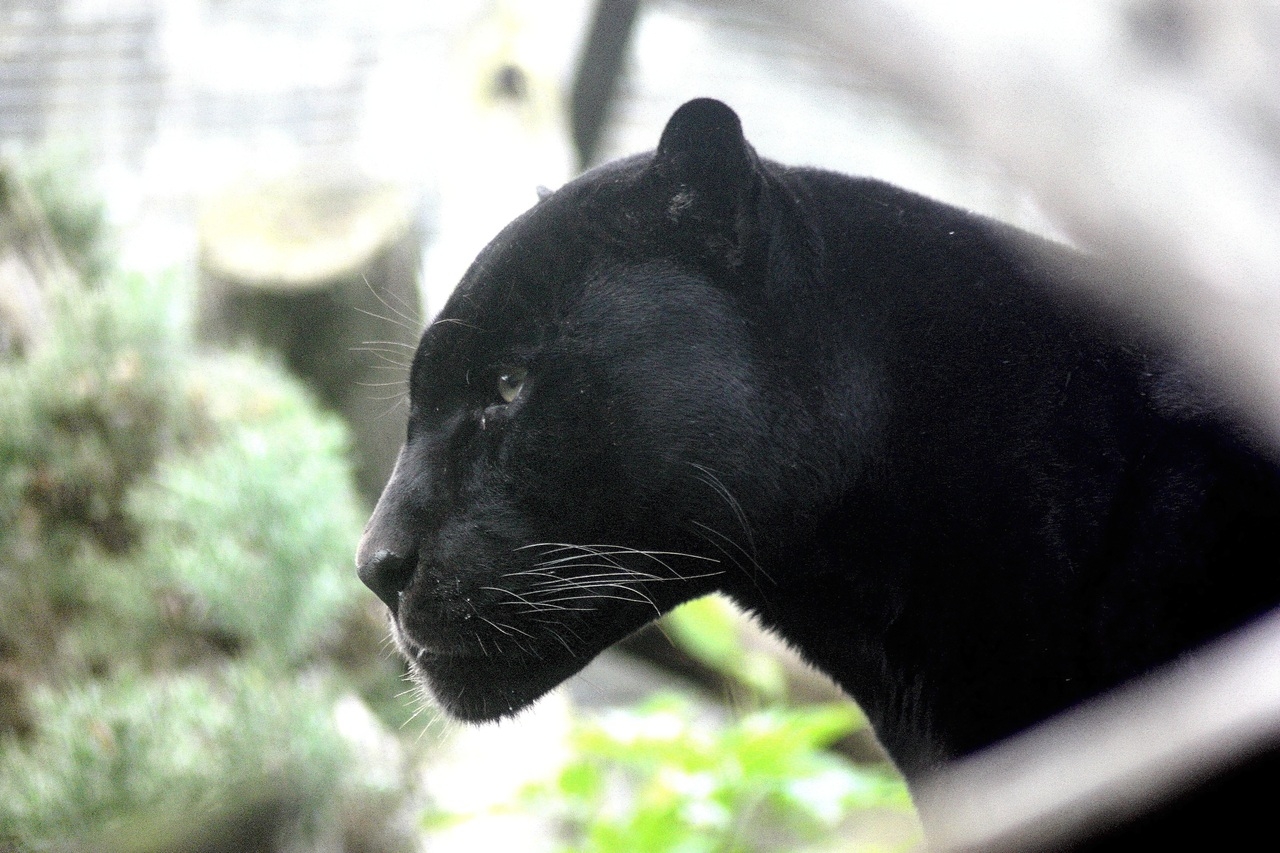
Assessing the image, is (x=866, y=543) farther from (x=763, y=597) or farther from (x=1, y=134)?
(x=1, y=134)

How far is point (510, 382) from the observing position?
135cm

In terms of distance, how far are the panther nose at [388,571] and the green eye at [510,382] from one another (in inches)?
8.1

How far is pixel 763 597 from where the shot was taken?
1374 millimetres

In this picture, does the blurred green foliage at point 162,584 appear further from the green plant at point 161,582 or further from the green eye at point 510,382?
the green eye at point 510,382

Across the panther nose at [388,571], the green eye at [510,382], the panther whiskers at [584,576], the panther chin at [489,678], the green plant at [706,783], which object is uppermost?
the green eye at [510,382]

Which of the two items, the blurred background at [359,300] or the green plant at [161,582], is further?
the green plant at [161,582]

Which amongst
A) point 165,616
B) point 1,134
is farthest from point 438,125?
point 165,616

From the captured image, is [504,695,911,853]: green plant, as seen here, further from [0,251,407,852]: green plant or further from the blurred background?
[0,251,407,852]: green plant

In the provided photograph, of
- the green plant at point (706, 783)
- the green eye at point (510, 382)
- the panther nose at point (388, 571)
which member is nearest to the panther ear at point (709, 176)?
the green eye at point (510, 382)

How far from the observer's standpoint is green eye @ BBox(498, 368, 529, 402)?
1.33 meters

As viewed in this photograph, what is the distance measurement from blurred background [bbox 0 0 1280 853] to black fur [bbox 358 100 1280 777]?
0.13 metres

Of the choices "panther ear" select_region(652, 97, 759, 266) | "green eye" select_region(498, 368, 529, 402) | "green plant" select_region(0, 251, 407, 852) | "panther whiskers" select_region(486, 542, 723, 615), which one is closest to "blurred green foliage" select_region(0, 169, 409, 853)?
"green plant" select_region(0, 251, 407, 852)

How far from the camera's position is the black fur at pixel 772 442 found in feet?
3.97

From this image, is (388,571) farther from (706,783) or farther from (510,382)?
(706,783)
